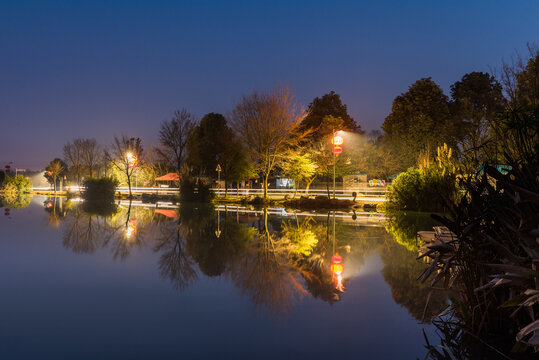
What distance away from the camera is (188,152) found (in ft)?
192

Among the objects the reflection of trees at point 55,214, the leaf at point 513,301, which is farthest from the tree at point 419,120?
the leaf at point 513,301

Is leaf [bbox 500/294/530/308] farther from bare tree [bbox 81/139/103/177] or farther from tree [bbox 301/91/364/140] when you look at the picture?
bare tree [bbox 81/139/103/177]

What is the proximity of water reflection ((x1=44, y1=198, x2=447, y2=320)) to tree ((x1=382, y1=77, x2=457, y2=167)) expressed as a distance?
119 feet

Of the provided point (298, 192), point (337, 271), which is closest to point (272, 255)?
point (337, 271)

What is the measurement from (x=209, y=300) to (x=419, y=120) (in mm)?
48292

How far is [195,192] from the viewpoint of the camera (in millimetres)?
36344

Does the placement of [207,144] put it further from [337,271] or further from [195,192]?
[337,271]

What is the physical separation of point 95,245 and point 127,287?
17.9 feet

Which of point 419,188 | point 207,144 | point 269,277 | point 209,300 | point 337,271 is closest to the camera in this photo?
point 209,300

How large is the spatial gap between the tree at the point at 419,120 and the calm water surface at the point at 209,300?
40783 millimetres

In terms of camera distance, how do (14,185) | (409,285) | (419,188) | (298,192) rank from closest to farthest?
→ (409,285)
(419,188)
(298,192)
(14,185)

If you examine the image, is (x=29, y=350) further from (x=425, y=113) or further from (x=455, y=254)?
(x=425, y=113)

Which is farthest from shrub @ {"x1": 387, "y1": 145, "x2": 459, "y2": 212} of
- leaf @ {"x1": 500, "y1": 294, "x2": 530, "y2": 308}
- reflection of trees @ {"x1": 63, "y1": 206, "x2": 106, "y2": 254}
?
leaf @ {"x1": 500, "y1": 294, "x2": 530, "y2": 308}

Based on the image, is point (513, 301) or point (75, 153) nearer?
point (513, 301)
